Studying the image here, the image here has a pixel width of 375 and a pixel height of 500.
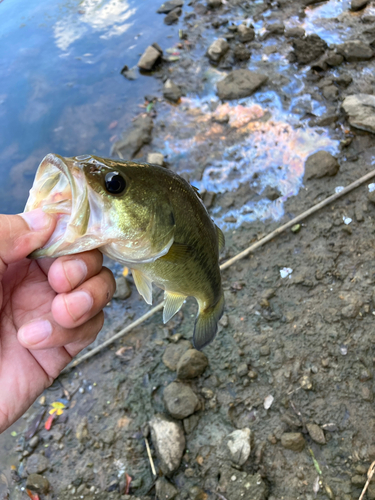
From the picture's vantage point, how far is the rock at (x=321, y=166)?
4.25 m

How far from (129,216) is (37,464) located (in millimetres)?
2496

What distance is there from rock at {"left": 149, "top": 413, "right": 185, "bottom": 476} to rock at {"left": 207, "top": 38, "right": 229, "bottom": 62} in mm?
6068

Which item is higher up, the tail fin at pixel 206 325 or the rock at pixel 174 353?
the tail fin at pixel 206 325

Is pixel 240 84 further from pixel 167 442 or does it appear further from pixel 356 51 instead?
pixel 167 442

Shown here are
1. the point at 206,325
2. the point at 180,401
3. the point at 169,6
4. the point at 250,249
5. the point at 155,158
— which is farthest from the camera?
the point at 169,6

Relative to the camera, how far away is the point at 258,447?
8.71ft

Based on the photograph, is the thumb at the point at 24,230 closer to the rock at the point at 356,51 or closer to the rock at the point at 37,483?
the rock at the point at 37,483

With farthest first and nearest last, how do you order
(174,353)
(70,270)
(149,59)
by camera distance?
1. (149,59)
2. (174,353)
3. (70,270)

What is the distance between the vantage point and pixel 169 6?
7934 mm

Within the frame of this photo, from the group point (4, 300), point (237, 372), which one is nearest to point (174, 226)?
point (4, 300)

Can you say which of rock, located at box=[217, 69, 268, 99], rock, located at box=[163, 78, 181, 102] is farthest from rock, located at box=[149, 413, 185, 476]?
rock, located at box=[163, 78, 181, 102]

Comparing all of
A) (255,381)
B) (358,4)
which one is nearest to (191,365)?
(255,381)

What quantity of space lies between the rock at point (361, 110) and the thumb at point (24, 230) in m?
4.45

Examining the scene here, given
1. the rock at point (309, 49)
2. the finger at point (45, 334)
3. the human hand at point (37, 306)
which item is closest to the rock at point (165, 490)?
the human hand at point (37, 306)
